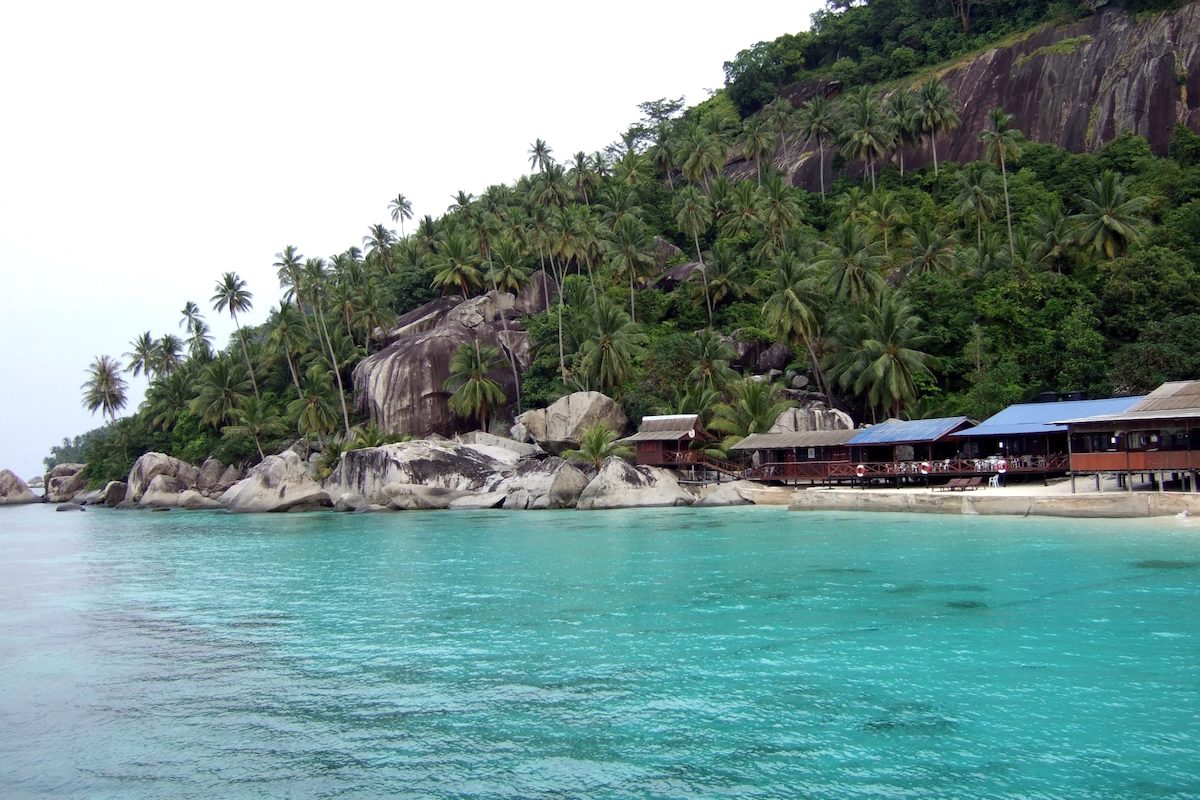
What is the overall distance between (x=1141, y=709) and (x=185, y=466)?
64.9 metres

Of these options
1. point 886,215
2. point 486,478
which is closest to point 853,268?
point 886,215

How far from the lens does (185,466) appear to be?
64.1 meters

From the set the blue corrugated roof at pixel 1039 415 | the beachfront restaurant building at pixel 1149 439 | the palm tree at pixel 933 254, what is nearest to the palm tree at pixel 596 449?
the blue corrugated roof at pixel 1039 415

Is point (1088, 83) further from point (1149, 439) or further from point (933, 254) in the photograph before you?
point (1149, 439)

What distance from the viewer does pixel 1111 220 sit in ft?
141

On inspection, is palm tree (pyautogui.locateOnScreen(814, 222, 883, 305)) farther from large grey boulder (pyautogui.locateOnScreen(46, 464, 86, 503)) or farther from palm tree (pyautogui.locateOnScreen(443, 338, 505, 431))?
large grey boulder (pyautogui.locateOnScreen(46, 464, 86, 503))

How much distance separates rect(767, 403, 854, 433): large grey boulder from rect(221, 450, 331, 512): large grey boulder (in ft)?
83.8

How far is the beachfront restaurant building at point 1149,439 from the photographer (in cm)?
2748

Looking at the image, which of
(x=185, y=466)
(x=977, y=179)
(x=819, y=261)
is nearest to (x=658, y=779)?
(x=819, y=261)

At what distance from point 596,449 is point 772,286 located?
54.9 feet

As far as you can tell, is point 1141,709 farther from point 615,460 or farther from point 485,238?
point 485,238

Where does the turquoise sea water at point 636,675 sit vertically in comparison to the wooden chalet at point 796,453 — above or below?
below

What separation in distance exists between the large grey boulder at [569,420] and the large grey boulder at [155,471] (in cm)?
2805

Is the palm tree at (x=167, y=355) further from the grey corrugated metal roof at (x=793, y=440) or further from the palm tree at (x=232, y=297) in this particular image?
the grey corrugated metal roof at (x=793, y=440)
